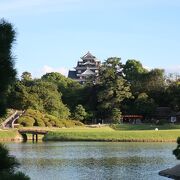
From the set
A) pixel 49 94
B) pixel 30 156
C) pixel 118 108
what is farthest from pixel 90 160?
pixel 118 108

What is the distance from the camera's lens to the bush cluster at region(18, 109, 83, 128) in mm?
65625

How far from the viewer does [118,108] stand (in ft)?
265

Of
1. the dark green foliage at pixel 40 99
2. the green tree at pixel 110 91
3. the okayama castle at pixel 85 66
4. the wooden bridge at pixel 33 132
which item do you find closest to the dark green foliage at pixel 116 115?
the green tree at pixel 110 91

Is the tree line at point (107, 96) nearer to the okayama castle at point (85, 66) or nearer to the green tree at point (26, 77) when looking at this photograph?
the green tree at point (26, 77)

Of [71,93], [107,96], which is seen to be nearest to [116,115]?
[107,96]

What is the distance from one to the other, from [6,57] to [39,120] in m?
59.7

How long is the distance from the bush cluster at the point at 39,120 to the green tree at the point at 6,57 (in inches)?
2317

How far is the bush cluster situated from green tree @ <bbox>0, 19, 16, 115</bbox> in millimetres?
58841

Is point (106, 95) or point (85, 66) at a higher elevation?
point (85, 66)

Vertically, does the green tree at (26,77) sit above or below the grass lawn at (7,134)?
above

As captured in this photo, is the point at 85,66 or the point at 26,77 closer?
the point at 26,77

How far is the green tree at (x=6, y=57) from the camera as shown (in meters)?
7.00

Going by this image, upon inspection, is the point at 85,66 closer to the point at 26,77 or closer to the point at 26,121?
the point at 26,77

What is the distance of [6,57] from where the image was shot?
7020 mm
